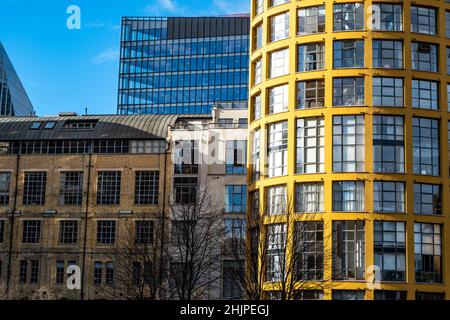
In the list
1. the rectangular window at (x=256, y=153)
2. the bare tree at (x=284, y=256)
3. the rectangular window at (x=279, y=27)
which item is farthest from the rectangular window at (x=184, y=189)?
the rectangular window at (x=279, y=27)

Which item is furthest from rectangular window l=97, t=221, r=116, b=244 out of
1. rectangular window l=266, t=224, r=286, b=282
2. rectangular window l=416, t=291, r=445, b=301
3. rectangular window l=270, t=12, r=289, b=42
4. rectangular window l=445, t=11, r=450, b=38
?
rectangular window l=445, t=11, r=450, b=38

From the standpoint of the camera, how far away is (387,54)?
6306 centimetres

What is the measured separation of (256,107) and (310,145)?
7.71m


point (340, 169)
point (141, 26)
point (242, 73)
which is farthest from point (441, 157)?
point (141, 26)

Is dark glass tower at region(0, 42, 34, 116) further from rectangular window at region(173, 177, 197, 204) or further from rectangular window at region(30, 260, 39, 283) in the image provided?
rectangular window at region(173, 177, 197, 204)

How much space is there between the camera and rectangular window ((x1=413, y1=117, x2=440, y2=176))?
6131 centimetres

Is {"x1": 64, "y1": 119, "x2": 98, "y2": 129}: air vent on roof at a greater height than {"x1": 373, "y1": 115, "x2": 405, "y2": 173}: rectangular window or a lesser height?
greater

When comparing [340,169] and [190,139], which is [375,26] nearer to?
[340,169]

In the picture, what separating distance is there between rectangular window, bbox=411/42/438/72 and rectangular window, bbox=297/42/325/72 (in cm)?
685

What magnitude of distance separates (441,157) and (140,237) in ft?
89.8

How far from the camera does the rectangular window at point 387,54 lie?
2473 inches

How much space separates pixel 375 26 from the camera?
6300 centimetres

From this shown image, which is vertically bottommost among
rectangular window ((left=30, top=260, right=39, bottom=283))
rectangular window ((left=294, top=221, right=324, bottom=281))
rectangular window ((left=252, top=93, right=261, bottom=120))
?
rectangular window ((left=30, top=260, right=39, bottom=283))

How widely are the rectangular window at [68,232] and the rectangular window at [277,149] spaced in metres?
22.6
